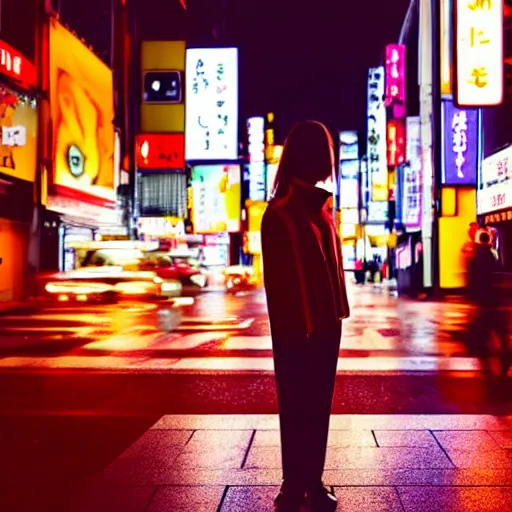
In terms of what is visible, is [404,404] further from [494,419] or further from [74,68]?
[74,68]

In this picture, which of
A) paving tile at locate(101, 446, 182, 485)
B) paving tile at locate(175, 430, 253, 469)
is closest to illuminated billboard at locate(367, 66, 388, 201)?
paving tile at locate(175, 430, 253, 469)

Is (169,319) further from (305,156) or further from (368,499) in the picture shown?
(305,156)

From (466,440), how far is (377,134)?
136 ft

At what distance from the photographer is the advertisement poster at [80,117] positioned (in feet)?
98.1

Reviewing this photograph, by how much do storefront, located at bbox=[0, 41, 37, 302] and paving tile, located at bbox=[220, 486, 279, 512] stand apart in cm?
2188

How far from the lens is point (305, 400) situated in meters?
3.62

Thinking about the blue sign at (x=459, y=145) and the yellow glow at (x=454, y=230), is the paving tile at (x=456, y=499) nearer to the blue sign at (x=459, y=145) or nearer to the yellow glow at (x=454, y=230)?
the blue sign at (x=459, y=145)

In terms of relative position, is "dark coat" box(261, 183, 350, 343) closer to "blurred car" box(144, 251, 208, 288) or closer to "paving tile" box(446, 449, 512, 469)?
"paving tile" box(446, 449, 512, 469)

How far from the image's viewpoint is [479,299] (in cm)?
873

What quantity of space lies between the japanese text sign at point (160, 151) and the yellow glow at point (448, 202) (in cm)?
1998

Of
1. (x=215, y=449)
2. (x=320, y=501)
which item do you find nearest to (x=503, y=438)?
(x=215, y=449)

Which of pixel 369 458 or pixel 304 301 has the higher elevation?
pixel 304 301

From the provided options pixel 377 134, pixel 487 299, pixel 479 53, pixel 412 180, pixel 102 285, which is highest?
pixel 377 134

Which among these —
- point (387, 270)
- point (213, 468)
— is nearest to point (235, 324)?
point (213, 468)
